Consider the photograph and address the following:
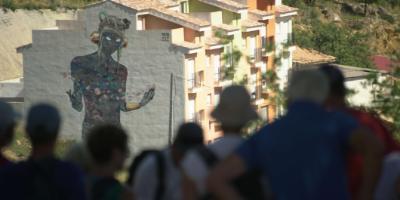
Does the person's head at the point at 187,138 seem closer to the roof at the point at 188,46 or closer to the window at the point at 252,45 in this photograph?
the roof at the point at 188,46

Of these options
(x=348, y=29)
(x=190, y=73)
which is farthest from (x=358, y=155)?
(x=348, y=29)

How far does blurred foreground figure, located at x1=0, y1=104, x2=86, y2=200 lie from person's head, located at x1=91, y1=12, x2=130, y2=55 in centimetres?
3464

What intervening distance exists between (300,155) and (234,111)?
729 millimetres

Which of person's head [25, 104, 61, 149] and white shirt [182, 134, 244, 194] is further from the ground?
person's head [25, 104, 61, 149]

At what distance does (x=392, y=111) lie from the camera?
12.8 meters

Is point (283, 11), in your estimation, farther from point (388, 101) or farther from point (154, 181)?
point (154, 181)

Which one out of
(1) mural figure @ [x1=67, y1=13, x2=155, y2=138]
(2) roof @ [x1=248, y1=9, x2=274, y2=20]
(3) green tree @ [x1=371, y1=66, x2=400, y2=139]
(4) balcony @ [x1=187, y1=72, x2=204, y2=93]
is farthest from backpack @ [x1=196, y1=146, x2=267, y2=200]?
(2) roof @ [x1=248, y1=9, x2=274, y2=20]

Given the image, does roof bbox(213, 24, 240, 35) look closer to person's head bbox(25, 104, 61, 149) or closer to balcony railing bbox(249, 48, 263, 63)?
balcony railing bbox(249, 48, 263, 63)

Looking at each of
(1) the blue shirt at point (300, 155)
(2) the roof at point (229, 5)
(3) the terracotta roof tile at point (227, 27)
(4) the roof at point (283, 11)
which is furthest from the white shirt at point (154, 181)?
(4) the roof at point (283, 11)

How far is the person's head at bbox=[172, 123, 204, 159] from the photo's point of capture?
635 centimetres

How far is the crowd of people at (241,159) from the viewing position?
549 cm

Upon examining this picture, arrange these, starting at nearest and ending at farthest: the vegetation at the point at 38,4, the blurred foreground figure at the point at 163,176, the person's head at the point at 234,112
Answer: the person's head at the point at 234,112, the blurred foreground figure at the point at 163,176, the vegetation at the point at 38,4

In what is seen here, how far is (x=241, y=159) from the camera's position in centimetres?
548

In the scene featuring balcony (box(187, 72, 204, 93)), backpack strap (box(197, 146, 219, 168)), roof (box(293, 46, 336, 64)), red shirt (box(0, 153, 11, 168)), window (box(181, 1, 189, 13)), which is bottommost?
balcony (box(187, 72, 204, 93))
